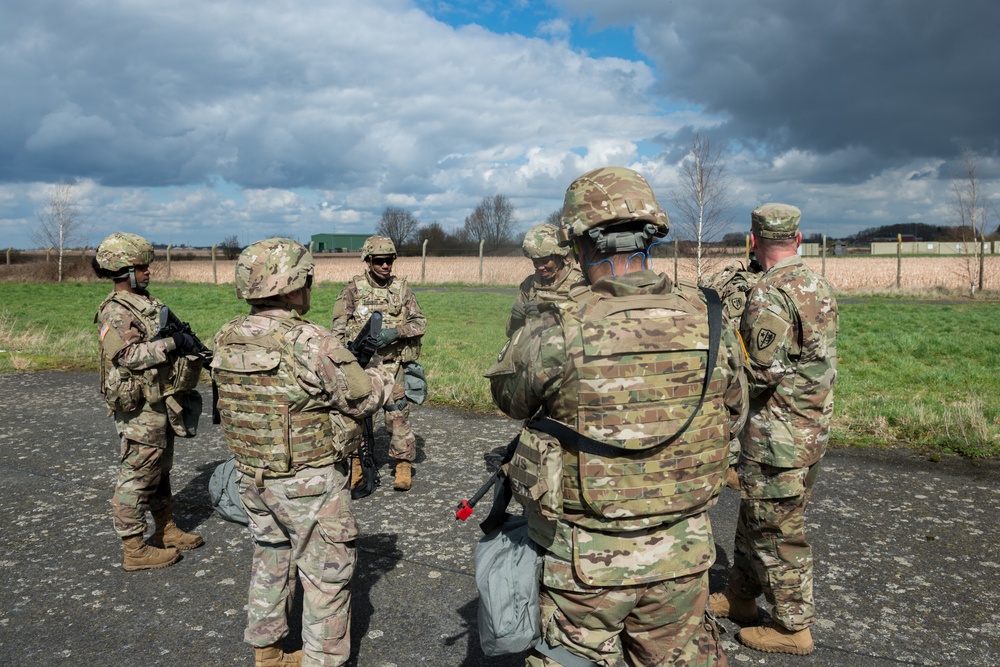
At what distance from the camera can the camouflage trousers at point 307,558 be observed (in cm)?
325

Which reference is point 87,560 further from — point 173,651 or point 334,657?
point 334,657

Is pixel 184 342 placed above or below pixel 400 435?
above

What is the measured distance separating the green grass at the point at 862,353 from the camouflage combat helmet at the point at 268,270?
6.14 meters

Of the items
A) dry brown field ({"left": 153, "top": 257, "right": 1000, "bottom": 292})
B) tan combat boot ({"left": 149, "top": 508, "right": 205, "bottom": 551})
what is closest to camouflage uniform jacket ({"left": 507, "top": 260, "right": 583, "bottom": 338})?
tan combat boot ({"left": 149, "top": 508, "right": 205, "bottom": 551})

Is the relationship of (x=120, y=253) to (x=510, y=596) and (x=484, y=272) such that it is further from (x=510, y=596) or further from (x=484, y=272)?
(x=484, y=272)

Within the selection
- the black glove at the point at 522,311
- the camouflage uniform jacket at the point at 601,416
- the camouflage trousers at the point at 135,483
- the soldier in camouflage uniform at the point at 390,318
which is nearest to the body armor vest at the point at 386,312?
the soldier in camouflage uniform at the point at 390,318

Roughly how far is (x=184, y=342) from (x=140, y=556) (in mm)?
1499

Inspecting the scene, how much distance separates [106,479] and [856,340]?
13155 millimetres

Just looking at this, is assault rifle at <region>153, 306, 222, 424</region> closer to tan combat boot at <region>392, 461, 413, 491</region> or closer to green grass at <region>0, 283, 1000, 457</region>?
tan combat boot at <region>392, 461, 413, 491</region>

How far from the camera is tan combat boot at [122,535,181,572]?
15.4ft

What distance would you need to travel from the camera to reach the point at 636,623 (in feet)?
8.24

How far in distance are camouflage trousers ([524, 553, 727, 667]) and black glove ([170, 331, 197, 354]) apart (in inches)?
119

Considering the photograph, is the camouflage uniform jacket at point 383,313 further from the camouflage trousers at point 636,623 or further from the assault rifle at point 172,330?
the camouflage trousers at point 636,623

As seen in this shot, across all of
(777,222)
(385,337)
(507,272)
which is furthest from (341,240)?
(777,222)
